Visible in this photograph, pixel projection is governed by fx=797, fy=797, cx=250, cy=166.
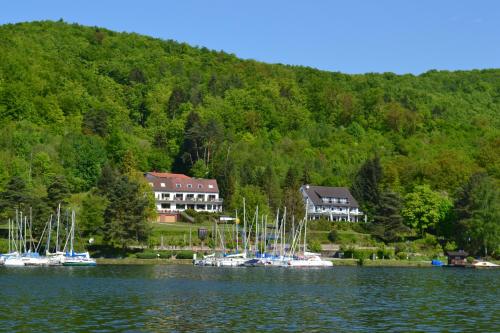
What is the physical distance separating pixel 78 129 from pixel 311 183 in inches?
2064

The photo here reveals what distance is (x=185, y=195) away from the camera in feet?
474

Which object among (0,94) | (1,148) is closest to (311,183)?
(1,148)

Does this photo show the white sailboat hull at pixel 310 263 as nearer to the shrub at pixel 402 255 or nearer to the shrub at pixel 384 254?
the shrub at pixel 384 254

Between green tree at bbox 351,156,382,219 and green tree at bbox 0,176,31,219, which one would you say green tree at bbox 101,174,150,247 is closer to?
green tree at bbox 0,176,31,219

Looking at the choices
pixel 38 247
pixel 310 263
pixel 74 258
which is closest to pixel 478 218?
pixel 310 263

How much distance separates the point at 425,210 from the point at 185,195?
43361mm

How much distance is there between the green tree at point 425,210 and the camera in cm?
12675

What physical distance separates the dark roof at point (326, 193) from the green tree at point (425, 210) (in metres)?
19.8

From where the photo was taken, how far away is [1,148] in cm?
14650

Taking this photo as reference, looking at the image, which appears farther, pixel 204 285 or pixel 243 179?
pixel 243 179

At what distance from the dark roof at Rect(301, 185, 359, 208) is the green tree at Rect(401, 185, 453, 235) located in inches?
778

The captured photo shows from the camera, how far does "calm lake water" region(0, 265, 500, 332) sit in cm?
4491

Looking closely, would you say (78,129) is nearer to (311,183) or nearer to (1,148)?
(1,148)

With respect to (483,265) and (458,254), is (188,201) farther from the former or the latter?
(483,265)
